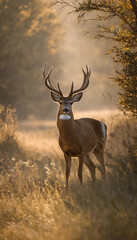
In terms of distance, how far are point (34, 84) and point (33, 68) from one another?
1.49 meters

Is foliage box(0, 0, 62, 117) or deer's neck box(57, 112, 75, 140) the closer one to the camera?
deer's neck box(57, 112, 75, 140)

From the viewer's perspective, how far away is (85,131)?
7.41 m

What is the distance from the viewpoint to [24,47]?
28781 millimetres

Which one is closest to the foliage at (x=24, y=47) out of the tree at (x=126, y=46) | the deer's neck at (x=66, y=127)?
the tree at (x=126, y=46)

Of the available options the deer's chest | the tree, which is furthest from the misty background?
the deer's chest

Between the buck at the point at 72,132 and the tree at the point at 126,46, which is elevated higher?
the tree at the point at 126,46

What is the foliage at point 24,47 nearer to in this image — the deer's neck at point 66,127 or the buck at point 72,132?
the buck at point 72,132

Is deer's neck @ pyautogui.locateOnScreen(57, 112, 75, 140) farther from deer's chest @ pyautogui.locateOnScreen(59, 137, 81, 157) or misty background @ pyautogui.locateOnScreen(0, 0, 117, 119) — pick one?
misty background @ pyautogui.locateOnScreen(0, 0, 117, 119)

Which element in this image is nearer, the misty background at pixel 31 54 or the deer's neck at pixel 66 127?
the deer's neck at pixel 66 127

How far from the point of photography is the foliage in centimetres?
2432

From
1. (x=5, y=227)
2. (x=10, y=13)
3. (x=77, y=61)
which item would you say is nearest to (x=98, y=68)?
(x=77, y=61)

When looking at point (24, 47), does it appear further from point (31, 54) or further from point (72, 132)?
point (72, 132)

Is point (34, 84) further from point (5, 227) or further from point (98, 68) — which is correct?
point (5, 227)

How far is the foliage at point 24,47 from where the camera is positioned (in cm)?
2432
